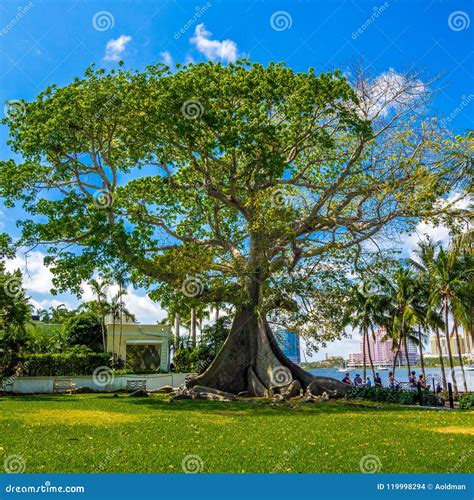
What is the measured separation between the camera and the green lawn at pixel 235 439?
7.79 meters

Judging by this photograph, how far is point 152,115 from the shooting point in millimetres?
18266

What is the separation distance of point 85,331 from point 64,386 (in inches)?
516

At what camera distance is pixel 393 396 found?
2130cm

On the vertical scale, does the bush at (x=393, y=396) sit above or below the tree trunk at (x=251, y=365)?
below

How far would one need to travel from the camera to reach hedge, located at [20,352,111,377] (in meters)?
28.8

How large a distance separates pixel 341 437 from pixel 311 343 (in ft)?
Result: 32.4

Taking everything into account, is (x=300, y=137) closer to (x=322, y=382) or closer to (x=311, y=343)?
Answer: (x=311, y=343)

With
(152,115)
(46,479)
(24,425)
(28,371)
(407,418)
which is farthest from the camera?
(28,371)

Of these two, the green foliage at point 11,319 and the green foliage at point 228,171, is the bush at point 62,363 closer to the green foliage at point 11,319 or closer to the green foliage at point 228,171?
the green foliage at point 11,319

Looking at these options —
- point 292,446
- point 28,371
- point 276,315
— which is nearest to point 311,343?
point 276,315

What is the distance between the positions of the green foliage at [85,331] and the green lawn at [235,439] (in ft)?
77.5

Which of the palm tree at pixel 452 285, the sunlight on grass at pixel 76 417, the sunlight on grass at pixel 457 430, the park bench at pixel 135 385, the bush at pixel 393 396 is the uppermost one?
the palm tree at pixel 452 285

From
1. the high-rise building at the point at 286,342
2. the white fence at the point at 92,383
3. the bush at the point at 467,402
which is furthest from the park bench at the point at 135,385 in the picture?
the bush at the point at 467,402

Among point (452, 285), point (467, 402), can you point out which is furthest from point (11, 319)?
point (452, 285)
